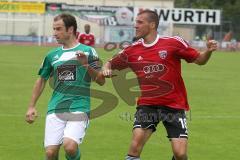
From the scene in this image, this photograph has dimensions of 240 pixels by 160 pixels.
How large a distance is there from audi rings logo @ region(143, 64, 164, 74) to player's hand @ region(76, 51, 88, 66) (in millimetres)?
944

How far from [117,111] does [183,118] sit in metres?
7.96

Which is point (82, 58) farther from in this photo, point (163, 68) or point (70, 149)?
point (163, 68)

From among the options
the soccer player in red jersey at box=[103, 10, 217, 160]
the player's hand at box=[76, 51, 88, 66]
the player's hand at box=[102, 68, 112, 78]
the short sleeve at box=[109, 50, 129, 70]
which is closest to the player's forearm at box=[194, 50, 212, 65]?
the soccer player in red jersey at box=[103, 10, 217, 160]

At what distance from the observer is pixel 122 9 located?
67.9 meters

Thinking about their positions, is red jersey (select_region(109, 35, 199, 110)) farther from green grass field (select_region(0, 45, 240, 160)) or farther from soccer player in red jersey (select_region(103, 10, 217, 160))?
green grass field (select_region(0, 45, 240, 160))

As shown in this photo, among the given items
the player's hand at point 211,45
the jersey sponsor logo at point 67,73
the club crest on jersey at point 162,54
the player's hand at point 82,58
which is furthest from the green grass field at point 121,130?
the player's hand at point 211,45

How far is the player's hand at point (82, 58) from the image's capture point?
812cm

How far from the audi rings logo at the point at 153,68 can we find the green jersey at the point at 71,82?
669 mm

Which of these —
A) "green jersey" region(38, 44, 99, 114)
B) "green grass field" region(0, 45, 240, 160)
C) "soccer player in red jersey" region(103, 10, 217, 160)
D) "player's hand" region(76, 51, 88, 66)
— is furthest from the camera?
"green grass field" region(0, 45, 240, 160)

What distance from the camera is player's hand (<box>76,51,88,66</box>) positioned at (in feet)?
26.7

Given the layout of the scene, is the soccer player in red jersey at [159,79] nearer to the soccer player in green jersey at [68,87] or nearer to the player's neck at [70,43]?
the soccer player in green jersey at [68,87]

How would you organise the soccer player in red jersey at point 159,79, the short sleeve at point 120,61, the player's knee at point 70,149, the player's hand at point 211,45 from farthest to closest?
1. the short sleeve at point 120,61
2. the soccer player in red jersey at point 159,79
3. the player's hand at point 211,45
4. the player's knee at point 70,149

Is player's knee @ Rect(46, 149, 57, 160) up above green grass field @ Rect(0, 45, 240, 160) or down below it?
above

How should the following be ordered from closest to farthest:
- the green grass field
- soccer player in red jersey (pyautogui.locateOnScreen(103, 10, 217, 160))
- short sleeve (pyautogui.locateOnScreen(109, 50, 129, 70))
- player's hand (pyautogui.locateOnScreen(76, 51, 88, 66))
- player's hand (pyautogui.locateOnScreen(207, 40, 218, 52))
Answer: player's hand (pyautogui.locateOnScreen(76, 51, 88, 66)) < player's hand (pyautogui.locateOnScreen(207, 40, 218, 52)) < soccer player in red jersey (pyautogui.locateOnScreen(103, 10, 217, 160)) < short sleeve (pyautogui.locateOnScreen(109, 50, 129, 70)) < the green grass field
